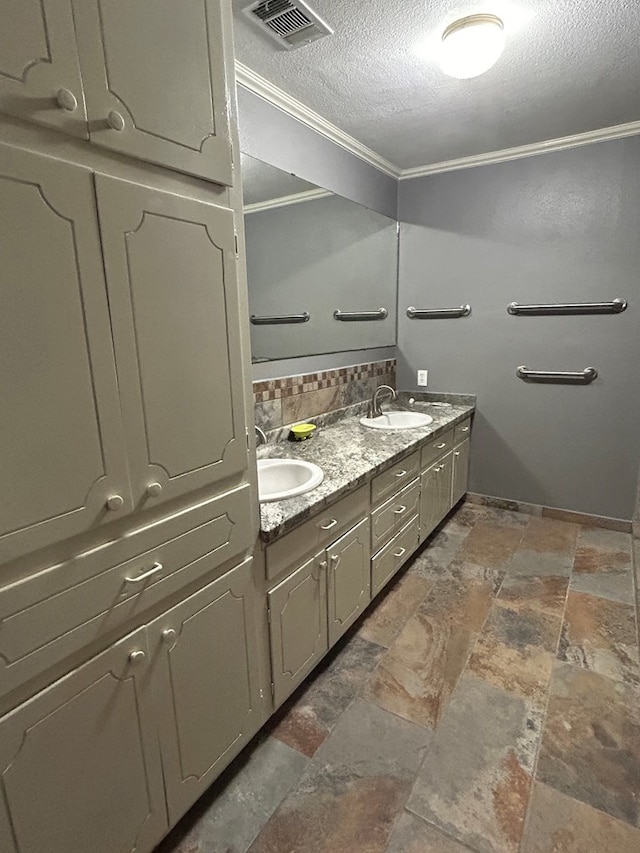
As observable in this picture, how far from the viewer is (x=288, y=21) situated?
1457 millimetres

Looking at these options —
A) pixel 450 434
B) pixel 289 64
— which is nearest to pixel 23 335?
pixel 289 64

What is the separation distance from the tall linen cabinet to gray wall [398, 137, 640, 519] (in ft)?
7.45

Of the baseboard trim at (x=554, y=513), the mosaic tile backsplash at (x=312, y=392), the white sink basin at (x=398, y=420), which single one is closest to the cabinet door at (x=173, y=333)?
the mosaic tile backsplash at (x=312, y=392)

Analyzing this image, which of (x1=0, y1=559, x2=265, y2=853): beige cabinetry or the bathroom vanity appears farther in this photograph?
the bathroom vanity

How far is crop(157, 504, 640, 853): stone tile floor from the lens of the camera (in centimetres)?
122

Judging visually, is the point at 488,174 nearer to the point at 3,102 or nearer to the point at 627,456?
the point at 627,456

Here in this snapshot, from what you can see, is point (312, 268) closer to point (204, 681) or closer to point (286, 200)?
point (286, 200)

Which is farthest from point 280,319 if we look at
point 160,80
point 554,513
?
point 554,513

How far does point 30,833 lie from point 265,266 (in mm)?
2054

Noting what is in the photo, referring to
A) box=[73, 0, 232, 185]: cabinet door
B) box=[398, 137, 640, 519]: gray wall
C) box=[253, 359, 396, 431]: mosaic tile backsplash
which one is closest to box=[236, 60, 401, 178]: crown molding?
box=[398, 137, 640, 519]: gray wall

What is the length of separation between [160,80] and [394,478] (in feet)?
5.51

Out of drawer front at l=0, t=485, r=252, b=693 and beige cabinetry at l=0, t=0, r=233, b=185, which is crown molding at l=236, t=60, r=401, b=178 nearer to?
beige cabinetry at l=0, t=0, r=233, b=185

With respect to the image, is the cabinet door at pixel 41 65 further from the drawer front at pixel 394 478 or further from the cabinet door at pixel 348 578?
the drawer front at pixel 394 478

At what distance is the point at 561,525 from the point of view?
9.71 feet
